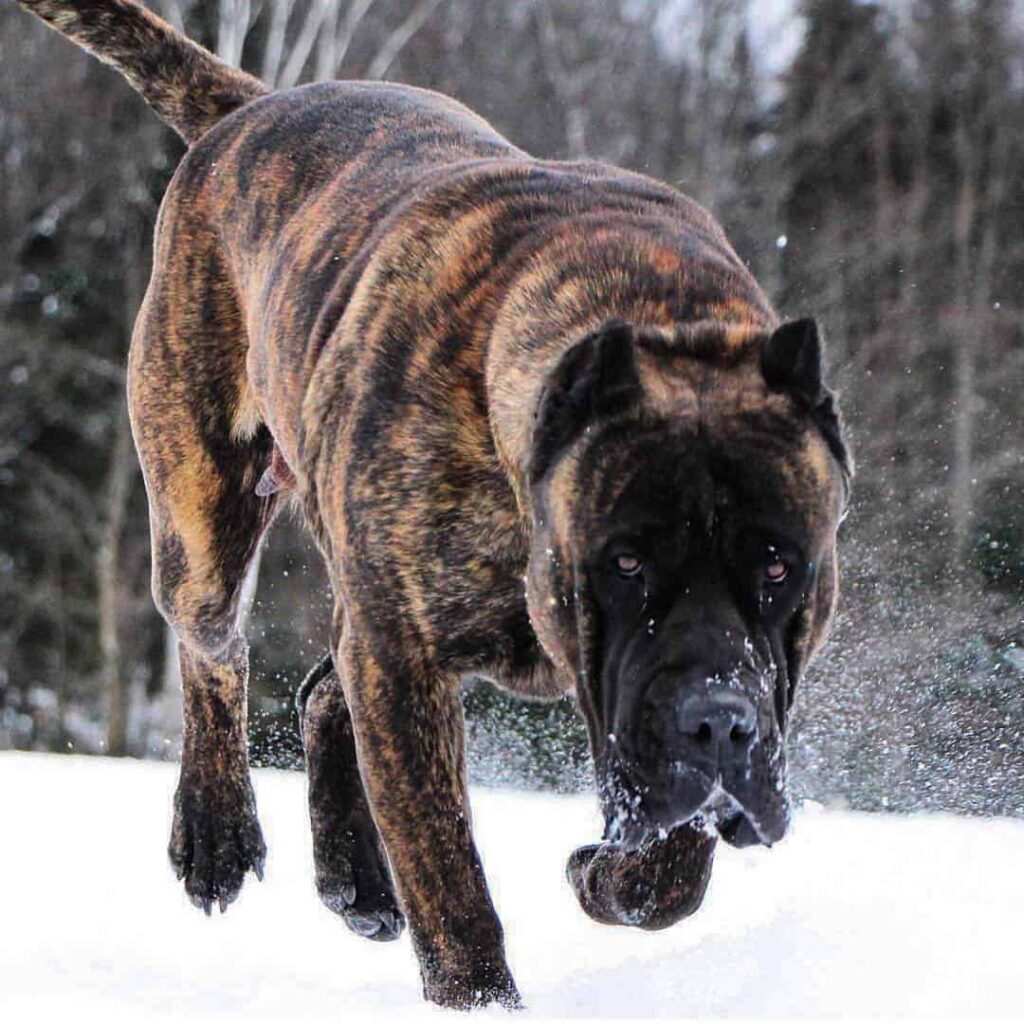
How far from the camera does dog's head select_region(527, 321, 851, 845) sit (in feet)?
9.43

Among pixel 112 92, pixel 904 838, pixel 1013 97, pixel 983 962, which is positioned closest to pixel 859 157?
pixel 1013 97

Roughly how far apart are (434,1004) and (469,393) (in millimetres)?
1072

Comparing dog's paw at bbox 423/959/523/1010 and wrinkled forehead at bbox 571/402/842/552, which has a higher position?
wrinkled forehead at bbox 571/402/842/552

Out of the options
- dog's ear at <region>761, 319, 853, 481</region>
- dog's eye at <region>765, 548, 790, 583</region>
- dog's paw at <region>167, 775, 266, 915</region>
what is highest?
dog's ear at <region>761, 319, 853, 481</region>

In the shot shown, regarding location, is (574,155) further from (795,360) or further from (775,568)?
(775,568)

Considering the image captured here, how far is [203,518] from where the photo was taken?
4.54 meters

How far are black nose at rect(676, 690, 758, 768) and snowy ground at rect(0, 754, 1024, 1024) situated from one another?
1.87 ft

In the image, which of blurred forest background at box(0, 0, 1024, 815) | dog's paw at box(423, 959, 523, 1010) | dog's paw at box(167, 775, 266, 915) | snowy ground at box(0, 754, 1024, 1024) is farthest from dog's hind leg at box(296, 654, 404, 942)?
blurred forest background at box(0, 0, 1024, 815)

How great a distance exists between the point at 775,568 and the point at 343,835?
172 cm

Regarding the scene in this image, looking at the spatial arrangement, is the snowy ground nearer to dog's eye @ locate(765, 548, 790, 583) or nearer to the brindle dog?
the brindle dog

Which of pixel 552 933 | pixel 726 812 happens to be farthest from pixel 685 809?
pixel 552 933

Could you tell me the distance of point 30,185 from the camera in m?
17.3

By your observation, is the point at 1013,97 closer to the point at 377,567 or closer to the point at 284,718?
the point at 284,718

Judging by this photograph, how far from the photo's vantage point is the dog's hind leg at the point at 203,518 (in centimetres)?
446
